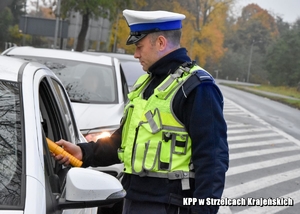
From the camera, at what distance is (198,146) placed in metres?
2.76

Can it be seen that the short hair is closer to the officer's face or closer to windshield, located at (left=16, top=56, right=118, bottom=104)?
the officer's face

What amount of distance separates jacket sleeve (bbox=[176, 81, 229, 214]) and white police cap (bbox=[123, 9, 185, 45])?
14.7 inches

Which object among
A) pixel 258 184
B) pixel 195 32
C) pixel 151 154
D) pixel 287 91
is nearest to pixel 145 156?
pixel 151 154

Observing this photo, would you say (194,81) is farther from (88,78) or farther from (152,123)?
(88,78)

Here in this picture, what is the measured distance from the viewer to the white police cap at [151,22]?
2.95 meters

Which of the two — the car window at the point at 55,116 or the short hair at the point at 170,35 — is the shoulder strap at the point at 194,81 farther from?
the car window at the point at 55,116

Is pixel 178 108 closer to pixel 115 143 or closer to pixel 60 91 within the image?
pixel 115 143

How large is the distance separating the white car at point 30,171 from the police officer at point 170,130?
0.33m

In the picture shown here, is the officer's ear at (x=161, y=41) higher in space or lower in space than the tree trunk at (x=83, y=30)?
higher

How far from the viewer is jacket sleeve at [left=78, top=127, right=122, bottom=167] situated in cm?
338

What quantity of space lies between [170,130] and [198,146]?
159 mm

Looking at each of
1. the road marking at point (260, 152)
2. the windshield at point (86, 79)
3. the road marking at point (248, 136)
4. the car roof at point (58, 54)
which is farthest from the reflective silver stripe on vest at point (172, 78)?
the road marking at point (248, 136)

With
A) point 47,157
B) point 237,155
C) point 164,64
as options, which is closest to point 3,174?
point 47,157

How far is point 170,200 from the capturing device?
2846 millimetres
